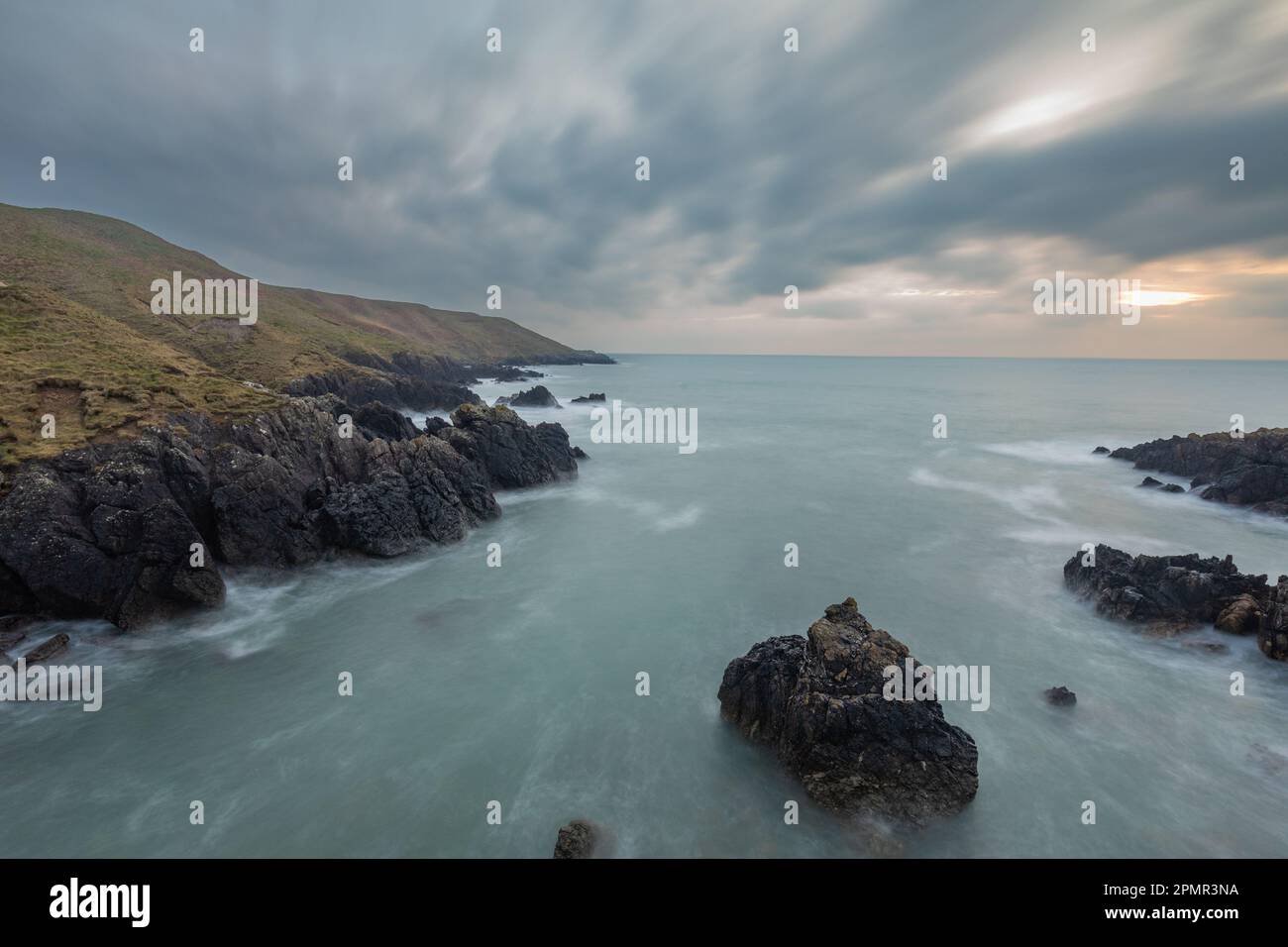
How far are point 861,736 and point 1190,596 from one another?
17.2 m

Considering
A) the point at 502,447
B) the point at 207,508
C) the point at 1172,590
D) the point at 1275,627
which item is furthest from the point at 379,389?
the point at 1275,627

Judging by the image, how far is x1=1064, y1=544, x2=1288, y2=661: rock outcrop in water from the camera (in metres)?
17.4

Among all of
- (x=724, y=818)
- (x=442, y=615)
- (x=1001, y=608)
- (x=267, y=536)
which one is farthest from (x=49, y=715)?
(x=1001, y=608)

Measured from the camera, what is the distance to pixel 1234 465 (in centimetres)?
3644

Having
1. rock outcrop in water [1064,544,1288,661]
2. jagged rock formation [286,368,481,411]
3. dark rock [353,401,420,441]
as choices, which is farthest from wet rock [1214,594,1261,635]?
jagged rock formation [286,368,481,411]

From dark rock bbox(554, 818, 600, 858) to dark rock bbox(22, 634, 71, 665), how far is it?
1826cm

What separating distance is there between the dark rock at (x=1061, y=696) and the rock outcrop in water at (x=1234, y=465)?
97.4 ft

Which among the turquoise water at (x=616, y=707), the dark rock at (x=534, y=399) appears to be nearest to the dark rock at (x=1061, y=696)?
the turquoise water at (x=616, y=707)

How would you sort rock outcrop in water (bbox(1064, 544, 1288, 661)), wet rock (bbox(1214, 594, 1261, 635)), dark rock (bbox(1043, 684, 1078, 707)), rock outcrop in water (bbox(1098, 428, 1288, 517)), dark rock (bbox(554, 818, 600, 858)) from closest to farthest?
dark rock (bbox(554, 818, 600, 858)) → dark rock (bbox(1043, 684, 1078, 707)) → rock outcrop in water (bbox(1064, 544, 1288, 661)) → wet rock (bbox(1214, 594, 1261, 635)) → rock outcrop in water (bbox(1098, 428, 1288, 517))

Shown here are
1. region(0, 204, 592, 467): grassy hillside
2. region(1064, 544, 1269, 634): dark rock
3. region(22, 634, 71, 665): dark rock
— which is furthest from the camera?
region(0, 204, 592, 467): grassy hillside

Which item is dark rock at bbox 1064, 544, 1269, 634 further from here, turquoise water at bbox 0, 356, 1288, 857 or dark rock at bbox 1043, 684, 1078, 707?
dark rock at bbox 1043, 684, 1078, 707

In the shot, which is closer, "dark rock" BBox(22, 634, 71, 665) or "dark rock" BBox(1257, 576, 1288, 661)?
"dark rock" BBox(22, 634, 71, 665)

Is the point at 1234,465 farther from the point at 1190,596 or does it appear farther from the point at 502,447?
the point at 502,447

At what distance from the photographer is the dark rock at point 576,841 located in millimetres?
10570
